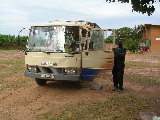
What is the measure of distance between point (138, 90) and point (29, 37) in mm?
4393

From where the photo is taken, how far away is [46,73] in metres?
7.61

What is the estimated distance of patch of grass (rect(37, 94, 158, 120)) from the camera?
532cm

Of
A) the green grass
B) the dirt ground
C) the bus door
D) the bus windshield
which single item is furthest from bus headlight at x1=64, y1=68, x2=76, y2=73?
the green grass

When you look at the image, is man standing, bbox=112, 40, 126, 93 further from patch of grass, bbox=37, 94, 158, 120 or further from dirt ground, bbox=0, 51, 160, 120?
patch of grass, bbox=37, 94, 158, 120

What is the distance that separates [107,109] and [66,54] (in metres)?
2.37

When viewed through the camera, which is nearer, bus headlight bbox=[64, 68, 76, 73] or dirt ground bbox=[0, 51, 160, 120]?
dirt ground bbox=[0, 51, 160, 120]

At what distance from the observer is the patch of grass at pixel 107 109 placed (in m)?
5.32

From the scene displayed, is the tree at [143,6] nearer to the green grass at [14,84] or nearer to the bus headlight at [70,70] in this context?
the bus headlight at [70,70]

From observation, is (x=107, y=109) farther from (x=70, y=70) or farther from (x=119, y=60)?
(x=119, y=60)

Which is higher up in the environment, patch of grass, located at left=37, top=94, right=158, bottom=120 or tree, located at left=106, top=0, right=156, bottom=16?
tree, located at left=106, top=0, right=156, bottom=16

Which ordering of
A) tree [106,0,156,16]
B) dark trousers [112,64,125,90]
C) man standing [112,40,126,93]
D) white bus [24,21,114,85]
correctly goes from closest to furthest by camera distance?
tree [106,0,156,16]
white bus [24,21,114,85]
man standing [112,40,126,93]
dark trousers [112,64,125,90]

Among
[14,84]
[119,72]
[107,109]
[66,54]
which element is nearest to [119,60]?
[119,72]

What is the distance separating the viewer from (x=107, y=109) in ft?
19.4

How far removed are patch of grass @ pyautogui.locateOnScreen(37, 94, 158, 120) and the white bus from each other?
1234mm
